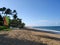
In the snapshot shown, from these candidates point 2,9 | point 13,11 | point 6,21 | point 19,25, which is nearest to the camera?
point 6,21

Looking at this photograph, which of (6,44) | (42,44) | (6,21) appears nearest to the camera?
(6,44)

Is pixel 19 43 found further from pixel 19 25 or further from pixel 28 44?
pixel 19 25

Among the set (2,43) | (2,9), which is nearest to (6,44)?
(2,43)

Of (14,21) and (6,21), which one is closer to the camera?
(6,21)

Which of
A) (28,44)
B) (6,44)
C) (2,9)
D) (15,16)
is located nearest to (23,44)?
(28,44)

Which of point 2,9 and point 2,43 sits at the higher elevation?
point 2,9

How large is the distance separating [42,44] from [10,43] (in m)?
2.79

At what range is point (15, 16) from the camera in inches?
2493

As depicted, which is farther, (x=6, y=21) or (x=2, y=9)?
(x=2, y=9)

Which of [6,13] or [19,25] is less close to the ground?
[6,13]

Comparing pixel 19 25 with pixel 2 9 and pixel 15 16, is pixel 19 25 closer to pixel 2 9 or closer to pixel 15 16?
pixel 15 16

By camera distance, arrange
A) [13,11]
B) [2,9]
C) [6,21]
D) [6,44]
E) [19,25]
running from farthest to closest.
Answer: [13,11] < [19,25] < [2,9] < [6,21] < [6,44]

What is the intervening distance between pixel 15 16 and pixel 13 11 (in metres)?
3.16

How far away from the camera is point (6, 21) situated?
33.4 meters
